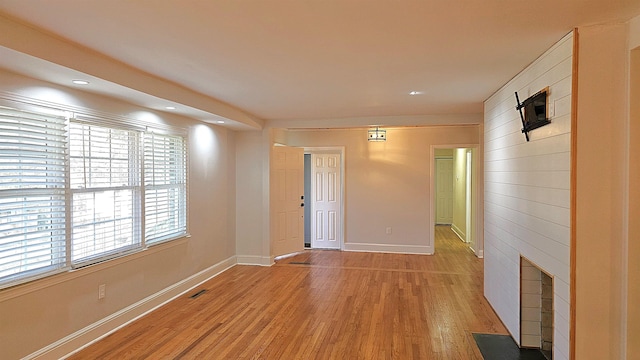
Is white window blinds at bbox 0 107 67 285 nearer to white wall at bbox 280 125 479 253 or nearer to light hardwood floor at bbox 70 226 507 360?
light hardwood floor at bbox 70 226 507 360

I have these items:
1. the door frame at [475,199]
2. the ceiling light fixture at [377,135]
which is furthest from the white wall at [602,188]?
the ceiling light fixture at [377,135]

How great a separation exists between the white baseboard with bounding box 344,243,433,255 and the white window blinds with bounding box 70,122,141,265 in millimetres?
4178

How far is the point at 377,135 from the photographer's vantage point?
671 cm

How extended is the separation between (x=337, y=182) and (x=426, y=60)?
4.59 metres

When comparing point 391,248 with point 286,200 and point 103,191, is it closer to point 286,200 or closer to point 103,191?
point 286,200

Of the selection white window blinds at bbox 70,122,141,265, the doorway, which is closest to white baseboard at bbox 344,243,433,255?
the doorway

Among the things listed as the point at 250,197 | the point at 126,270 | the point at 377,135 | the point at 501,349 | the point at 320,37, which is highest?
the point at 320,37

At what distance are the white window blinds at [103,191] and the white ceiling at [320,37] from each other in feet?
1.67

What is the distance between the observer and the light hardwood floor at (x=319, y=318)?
10.1 feet

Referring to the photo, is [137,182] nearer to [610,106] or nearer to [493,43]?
[493,43]

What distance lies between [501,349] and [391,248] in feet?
12.5

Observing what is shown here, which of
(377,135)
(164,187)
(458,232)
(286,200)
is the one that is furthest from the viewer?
(458,232)

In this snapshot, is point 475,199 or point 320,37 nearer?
point 320,37

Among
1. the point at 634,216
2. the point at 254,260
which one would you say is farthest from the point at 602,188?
the point at 254,260
